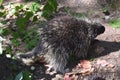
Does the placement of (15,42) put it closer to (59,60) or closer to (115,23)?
(59,60)

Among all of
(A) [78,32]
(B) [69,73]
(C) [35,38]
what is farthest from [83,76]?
(C) [35,38]

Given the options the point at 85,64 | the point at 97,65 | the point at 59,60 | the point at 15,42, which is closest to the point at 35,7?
the point at 15,42

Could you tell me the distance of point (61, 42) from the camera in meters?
5.79

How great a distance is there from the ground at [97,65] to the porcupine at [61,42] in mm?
167

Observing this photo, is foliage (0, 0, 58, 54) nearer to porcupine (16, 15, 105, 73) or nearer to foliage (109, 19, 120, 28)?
porcupine (16, 15, 105, 73)

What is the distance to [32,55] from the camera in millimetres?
5887

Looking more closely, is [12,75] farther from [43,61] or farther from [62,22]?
[62,22]

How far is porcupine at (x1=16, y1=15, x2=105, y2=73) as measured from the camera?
5.78 meters

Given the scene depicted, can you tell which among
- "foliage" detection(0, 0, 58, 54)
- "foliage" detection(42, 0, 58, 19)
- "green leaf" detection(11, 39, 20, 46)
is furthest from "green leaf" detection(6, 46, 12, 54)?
"foliage" detection(42, 0, 58, 19)

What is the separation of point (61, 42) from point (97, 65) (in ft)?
2.26

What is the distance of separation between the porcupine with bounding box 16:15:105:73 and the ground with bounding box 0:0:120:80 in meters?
0.17

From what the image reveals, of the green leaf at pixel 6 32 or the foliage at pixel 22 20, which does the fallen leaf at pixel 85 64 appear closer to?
the foliage at pixel 22 20

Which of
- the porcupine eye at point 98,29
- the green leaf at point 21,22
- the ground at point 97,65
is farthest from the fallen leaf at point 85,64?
the green leaf at point 21,22

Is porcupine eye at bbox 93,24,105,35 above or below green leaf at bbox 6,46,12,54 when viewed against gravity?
above
